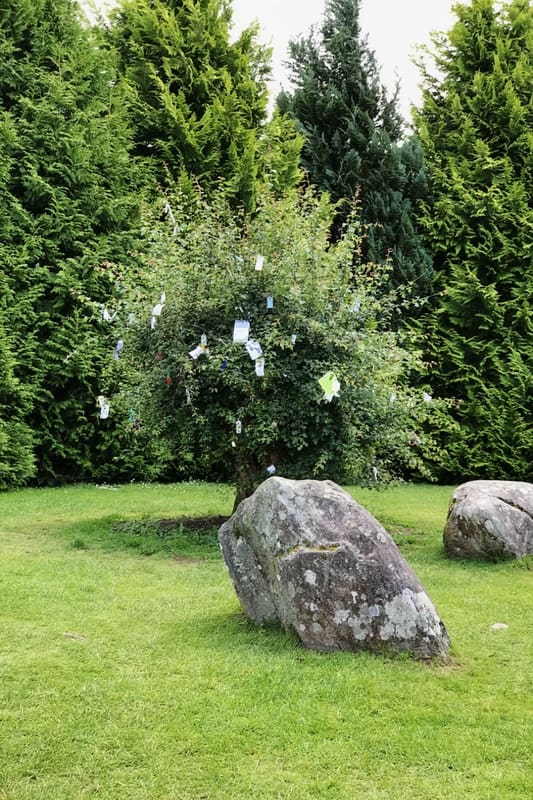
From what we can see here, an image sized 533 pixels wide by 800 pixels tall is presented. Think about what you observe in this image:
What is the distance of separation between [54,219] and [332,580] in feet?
29.1

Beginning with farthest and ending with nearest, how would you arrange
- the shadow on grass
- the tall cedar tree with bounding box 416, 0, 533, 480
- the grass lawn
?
the tall cedar tree with bounding box 416, 0, 533, 480 → the shadow on grass → the grass lawn

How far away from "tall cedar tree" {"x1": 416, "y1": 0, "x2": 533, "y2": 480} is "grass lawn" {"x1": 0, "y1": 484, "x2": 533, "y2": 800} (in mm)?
7105

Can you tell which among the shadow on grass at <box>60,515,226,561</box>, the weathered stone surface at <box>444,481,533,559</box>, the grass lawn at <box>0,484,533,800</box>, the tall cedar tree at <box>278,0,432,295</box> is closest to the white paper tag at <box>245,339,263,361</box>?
the shadow on grass at <box>60,515,226,561</box>

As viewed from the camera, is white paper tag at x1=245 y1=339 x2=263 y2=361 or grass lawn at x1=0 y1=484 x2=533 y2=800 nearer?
grass lawn at x1=0 y1=484 x2=533 y2=800

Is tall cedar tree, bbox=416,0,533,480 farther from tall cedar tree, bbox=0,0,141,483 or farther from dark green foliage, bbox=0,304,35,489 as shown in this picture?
dark green foliage, bbox=0,304,35,489

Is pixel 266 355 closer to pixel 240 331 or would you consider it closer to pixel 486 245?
pixel 240 331

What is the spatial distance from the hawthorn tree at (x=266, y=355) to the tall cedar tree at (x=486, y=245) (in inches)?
206

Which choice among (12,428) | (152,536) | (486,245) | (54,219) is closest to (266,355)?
(152,536)

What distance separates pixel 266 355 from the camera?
293 inches

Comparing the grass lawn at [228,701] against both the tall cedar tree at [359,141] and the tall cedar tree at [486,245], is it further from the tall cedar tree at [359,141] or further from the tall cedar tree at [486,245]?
the tall cedar tree at [359,141]

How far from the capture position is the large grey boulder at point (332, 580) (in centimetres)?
414

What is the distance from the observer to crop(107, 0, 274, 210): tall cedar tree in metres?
12.6

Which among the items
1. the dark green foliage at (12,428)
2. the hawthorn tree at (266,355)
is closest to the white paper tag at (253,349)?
the hawthorn tree at (266,355)

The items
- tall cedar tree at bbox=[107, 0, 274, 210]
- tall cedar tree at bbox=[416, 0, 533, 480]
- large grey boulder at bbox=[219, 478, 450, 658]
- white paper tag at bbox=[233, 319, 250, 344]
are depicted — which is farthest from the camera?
tall cedar tree at bbox=[416, 0, 533, 480]
